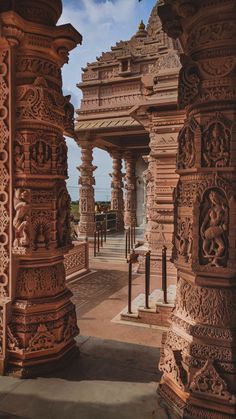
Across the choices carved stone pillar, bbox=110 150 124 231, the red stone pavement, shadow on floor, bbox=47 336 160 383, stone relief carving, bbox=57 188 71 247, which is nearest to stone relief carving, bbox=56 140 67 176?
stone relief carving, bbox=57 188 71 247

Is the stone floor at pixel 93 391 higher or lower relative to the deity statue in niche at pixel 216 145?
lower

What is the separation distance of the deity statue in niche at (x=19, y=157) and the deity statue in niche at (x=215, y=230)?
1.52 metres

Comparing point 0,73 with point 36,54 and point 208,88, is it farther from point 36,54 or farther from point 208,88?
point 208,88

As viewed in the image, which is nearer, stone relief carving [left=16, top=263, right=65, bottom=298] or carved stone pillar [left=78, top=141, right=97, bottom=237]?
stone relief carving [left=16, top=263, right=65, bottom=298]

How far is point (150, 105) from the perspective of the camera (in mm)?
6648

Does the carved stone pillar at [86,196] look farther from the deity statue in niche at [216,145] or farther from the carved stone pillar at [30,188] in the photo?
the deity statue in niche at [216,145]

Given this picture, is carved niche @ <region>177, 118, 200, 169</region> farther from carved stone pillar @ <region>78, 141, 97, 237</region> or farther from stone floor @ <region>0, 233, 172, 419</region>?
carved stone pillar @ <region>78, 141, 97, 237</region>

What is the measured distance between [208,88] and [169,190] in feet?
16.4

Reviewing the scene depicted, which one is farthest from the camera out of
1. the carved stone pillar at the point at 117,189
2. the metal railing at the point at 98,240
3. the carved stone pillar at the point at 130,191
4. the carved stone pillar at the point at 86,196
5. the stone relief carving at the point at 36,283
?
the carved stone pillar at the point at 117,189

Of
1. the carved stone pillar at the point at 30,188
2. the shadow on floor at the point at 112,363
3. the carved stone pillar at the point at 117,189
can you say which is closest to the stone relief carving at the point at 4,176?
the carved stone pillar at the point at 30,188

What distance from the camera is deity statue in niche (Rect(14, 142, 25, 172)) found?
255cm

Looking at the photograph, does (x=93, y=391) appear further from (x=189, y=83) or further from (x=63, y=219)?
(x=189, y=83)

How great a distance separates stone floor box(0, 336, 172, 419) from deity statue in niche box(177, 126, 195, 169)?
1675 mm

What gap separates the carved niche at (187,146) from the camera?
2.09m
